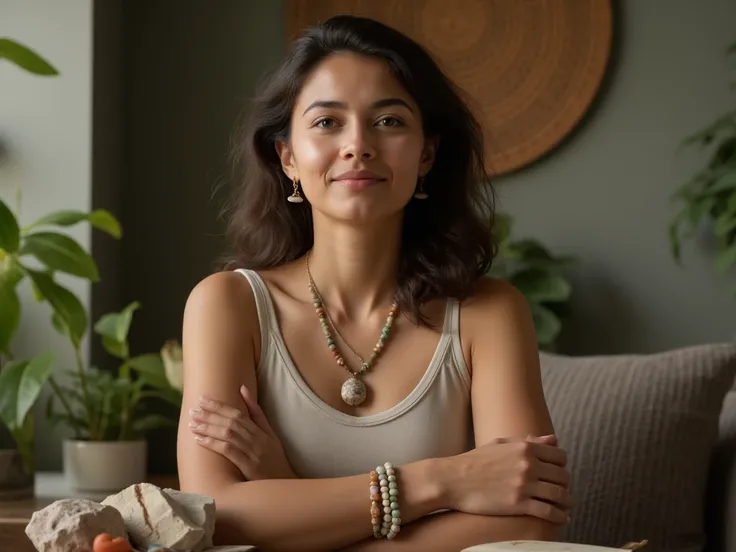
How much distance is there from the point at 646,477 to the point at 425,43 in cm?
149

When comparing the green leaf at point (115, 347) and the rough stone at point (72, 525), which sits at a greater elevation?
the green leaf at point (115, 347)

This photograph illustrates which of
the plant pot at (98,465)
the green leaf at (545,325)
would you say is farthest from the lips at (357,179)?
the green leaf at (545,325)

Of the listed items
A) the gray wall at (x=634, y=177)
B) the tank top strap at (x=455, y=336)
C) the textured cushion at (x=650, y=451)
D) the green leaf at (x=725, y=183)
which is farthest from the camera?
the gray wall at (x=634, y=177)

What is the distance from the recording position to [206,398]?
4.66 feet

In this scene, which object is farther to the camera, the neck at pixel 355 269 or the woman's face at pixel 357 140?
the neck at pixel 355 269

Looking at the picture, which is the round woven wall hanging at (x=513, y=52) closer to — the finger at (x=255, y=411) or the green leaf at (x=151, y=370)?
the green leaf at (x=151, y=370)

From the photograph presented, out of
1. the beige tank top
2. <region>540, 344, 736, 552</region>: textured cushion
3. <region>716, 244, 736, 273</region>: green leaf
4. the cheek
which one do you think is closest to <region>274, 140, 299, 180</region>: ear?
the cheek

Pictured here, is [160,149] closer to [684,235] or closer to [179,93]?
[179,93]

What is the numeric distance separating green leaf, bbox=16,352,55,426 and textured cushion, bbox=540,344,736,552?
40.0 inches

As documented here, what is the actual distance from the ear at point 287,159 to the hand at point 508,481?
545mm

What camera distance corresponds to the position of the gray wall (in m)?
2.75

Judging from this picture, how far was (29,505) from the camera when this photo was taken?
80.1 inches

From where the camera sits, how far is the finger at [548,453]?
1.38 metres

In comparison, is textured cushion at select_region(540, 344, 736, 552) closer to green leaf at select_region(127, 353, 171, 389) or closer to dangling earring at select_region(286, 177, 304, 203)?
dangling earring at select_region(286, 177, 304, 203)
